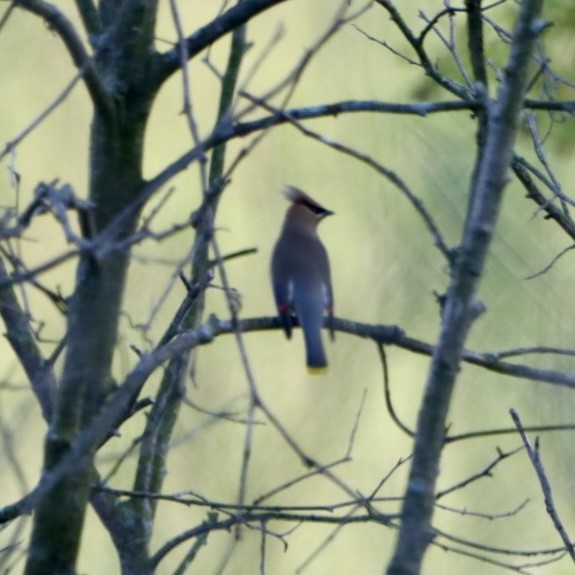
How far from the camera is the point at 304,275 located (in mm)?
3611

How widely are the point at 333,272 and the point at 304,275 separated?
56.1 inches

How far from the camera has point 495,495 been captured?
5223mm

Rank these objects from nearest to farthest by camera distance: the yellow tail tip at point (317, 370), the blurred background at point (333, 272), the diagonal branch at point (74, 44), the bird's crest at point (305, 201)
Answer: the diagonal branch at point (74, 44)
the yellow tail tip at point (317, 370)
the bird's crest at point (305, 201)
the blurred background at point (333, 272)

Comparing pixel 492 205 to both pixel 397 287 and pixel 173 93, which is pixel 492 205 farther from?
pixel 173 93

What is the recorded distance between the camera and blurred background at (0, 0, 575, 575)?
459cm

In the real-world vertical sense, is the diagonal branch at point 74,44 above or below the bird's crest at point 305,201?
below

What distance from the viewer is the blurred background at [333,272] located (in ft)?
15.0

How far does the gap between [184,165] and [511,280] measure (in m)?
2.74

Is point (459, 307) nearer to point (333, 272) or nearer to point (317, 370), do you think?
point (317, 370)

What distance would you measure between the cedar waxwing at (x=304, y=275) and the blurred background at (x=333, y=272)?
2.04ft

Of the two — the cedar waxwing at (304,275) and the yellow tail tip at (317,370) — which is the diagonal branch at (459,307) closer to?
the cedar waxwing at (304,275)

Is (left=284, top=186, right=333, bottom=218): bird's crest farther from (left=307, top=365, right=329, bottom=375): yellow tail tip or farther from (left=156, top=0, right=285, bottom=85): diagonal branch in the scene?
(left=156, top=0, right=285, bottom=85): diagonal branch

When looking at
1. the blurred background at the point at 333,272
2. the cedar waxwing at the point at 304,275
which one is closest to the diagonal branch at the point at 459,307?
the cedar waxwing at the point at 304,275

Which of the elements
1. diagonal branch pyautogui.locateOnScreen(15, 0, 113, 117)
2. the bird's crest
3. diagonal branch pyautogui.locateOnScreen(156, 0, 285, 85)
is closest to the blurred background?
the bird's crest
